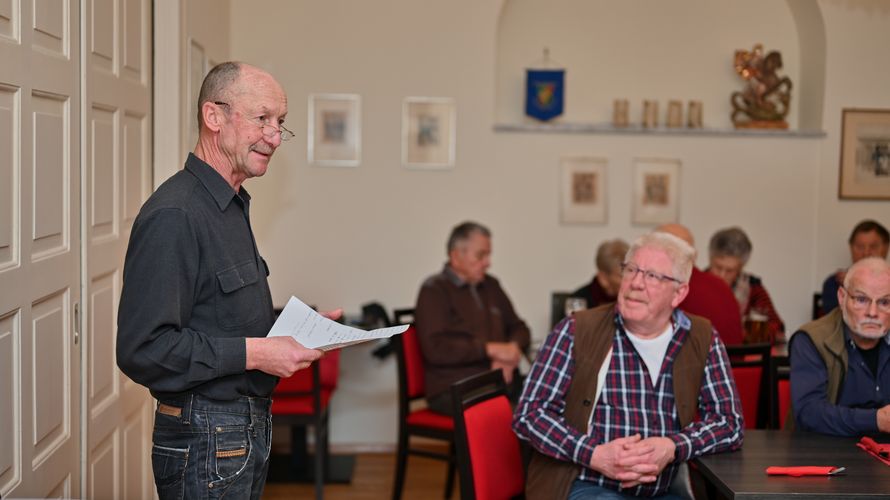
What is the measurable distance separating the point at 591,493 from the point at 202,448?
1188 mm

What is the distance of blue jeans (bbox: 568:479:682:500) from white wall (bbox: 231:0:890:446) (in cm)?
291

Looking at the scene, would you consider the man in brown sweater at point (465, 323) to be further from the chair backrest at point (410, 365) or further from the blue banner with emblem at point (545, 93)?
the blue banner with emblem at point (545, 93)

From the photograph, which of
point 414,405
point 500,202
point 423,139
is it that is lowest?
point 414,405

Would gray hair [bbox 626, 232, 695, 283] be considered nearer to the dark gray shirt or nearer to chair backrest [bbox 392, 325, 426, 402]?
the dark gray shirt

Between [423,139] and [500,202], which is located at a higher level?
[423,139]

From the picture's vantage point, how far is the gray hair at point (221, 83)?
2090 millimetres

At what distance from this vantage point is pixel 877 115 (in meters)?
5.75

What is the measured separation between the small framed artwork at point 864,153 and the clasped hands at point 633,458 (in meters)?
3.71

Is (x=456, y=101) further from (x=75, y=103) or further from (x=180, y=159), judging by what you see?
(x=75, y=103)

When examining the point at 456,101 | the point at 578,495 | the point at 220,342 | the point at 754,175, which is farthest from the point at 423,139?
the point at 220,342

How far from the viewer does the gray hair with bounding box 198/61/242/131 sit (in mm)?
2090

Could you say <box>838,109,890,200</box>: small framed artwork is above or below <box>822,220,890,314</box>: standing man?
above

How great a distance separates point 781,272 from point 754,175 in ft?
2.04

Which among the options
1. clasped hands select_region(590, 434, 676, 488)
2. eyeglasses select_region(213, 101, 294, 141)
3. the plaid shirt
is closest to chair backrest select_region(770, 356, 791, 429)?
the plaid shirt
